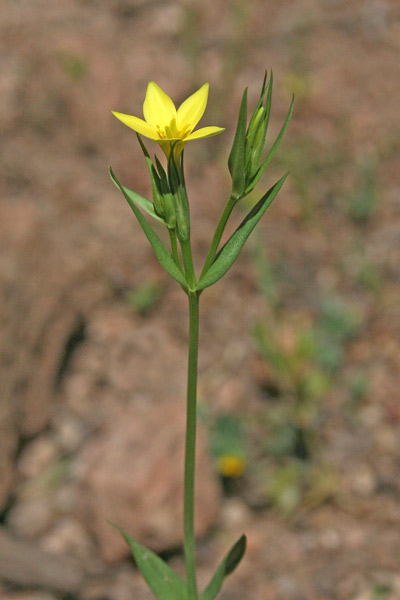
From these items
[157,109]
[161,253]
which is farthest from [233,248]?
[157,109]

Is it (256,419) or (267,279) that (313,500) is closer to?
(256,419)

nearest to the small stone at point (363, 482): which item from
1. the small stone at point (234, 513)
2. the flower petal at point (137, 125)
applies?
the small stone at point (234, 513)

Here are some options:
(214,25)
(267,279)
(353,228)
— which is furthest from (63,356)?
(214,25)

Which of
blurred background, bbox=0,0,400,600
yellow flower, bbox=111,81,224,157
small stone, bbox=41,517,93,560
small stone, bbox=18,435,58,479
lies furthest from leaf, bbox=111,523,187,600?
small stone, bbox=18,435,58,479

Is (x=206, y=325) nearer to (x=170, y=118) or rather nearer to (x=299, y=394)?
(x=299, y=394)

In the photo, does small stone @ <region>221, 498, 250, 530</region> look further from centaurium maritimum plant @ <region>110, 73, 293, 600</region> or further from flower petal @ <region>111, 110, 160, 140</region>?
flower petal @ <region>111, 110, 160, 140</region>

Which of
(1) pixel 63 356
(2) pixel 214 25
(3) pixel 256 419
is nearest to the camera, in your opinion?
(3) pixel 256 419
